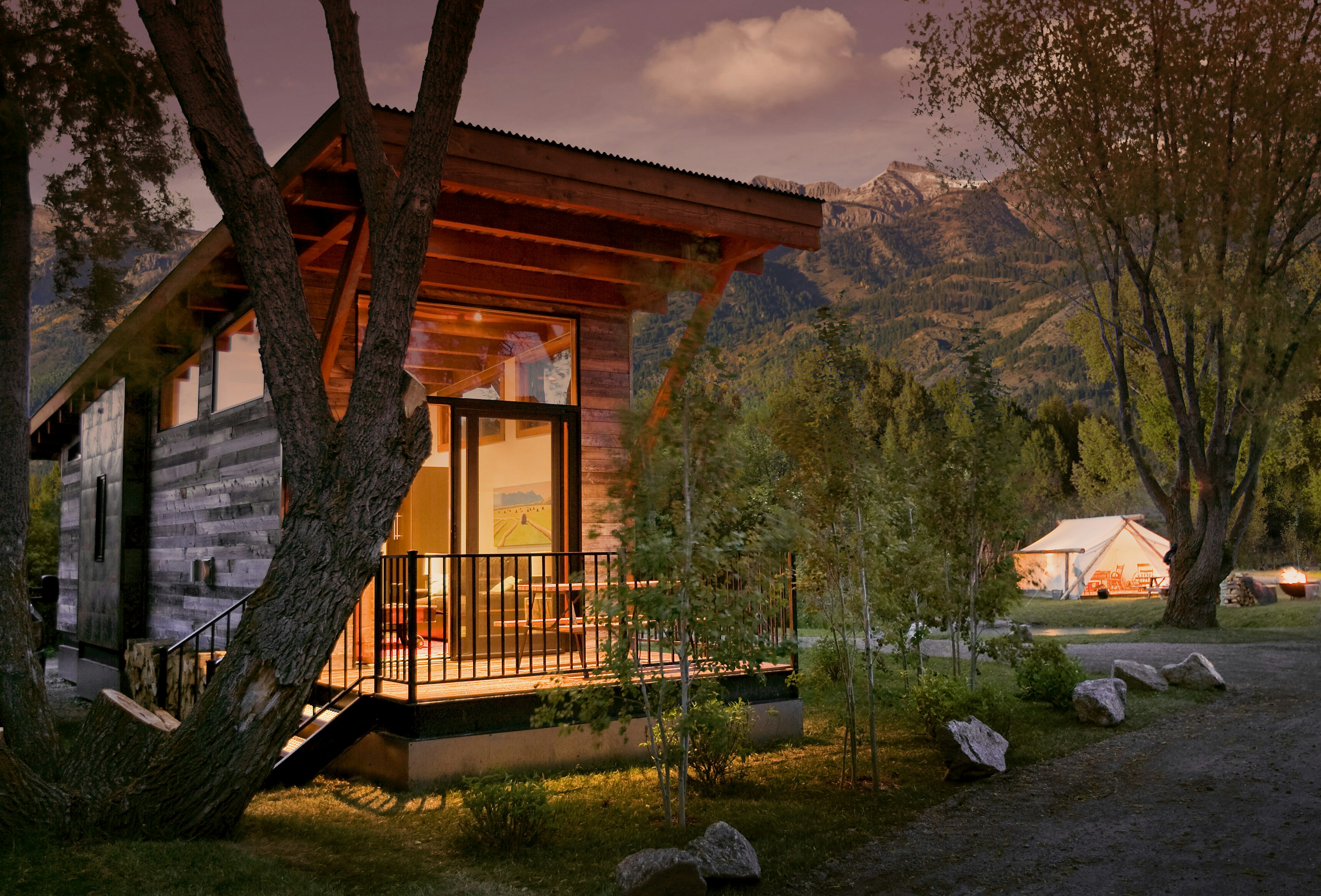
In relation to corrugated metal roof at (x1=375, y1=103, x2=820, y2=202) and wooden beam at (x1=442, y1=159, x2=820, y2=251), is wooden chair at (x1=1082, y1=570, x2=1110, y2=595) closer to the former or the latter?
wooden beam at (x1=442, y1=159, x2=820, y2=251)

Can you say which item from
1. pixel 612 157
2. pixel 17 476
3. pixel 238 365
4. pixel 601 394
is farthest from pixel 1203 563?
pixel 17 476

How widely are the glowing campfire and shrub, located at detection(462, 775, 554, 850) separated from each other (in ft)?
71.2

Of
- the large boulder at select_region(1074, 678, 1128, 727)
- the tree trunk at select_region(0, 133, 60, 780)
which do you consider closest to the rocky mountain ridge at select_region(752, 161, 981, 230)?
the large boulder at select_region(1074, 678, 1128, 727)

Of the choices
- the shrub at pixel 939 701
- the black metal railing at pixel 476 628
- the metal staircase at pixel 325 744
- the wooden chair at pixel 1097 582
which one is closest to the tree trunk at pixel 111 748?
the black metal railing at pixel 476 628

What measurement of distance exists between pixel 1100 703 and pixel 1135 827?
2902 mm

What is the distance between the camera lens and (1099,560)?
2566 cm

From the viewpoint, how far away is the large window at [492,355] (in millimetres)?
8594

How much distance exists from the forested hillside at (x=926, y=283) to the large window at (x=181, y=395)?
7.26m

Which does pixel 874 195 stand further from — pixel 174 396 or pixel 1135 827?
pixel 1135 827

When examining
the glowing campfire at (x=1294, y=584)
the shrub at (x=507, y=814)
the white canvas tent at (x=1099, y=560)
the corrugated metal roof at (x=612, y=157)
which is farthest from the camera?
the white canvas tent at (x=1099, y=560)

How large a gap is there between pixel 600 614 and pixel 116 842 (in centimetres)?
249

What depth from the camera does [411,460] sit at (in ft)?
15.6

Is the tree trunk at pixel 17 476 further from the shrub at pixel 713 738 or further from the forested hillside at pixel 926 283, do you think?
the forested hillside at pixel 926 283

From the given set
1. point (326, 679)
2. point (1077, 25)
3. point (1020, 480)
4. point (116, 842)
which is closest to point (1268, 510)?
point (1077, 25)
